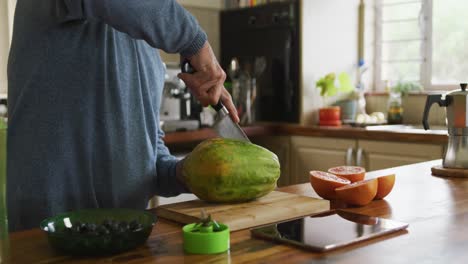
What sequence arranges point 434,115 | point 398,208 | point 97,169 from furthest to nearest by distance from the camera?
point 434,115 → point 97,169 → point 398,208

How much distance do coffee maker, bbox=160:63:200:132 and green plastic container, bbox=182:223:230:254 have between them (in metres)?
2.36

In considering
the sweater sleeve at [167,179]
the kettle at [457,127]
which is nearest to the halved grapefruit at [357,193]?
the sweater sleeve at [167,179]

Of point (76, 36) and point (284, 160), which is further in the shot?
point (284, 160)

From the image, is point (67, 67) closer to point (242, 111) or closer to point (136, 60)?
point (136, 60)

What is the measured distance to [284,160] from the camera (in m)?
3.76

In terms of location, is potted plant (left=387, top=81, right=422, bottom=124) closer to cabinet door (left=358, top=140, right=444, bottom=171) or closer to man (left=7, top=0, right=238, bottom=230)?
cabinet door (left=358, top=140, right=444, bottom=171)

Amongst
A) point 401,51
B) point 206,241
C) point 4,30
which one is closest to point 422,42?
point 401,51

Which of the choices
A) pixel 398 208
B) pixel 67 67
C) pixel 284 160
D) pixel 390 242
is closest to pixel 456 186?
pixel 398 208

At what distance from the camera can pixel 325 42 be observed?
3852 mm

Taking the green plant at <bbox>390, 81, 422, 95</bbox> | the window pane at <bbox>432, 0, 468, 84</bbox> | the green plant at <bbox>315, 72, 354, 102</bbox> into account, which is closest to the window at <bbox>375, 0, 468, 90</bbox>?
the window pane at <bbox>432, 0, 468, 84</bbox>

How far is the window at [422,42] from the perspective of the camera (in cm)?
374

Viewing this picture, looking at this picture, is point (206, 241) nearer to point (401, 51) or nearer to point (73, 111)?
point (73, 111)

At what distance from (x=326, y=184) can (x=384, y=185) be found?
14cm

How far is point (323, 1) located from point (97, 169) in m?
2.75
